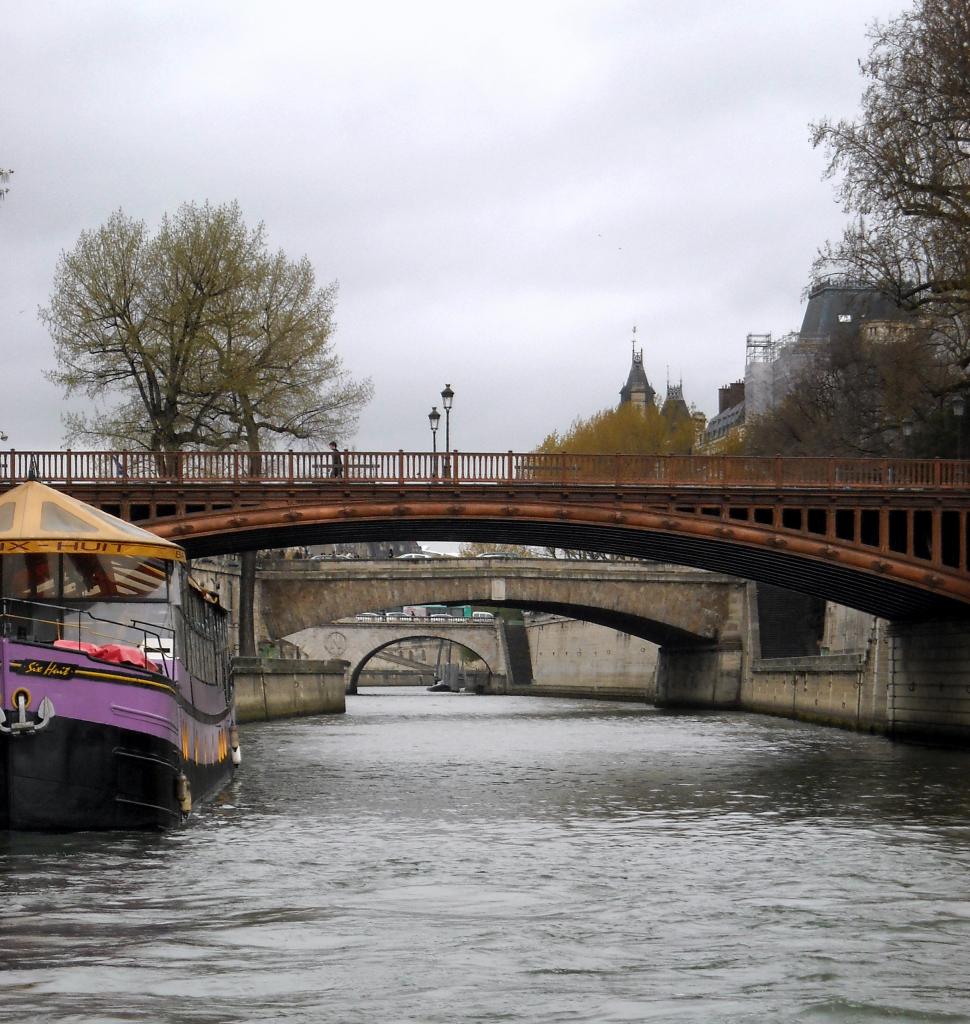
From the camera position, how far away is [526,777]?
36625mm

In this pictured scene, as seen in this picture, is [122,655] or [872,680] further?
[872,680]

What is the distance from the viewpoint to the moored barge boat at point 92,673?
21344 mm

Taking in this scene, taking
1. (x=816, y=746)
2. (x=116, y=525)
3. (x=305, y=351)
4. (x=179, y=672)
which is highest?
(x=305, y=351)

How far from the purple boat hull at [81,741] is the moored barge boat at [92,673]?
2 centimetres

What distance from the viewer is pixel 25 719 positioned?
834 inches

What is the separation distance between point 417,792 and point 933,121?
2104cm

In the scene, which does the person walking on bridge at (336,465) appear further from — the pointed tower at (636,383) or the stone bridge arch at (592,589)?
the pointed tower at (636,383)

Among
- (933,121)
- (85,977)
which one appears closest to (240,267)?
(933,121)

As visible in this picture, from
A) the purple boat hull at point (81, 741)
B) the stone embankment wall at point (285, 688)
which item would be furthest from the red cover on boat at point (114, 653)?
the stone embankment wall at point (285, 688)

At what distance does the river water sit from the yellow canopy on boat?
3.94 metres

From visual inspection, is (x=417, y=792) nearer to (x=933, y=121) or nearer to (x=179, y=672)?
(x=179, y=672)

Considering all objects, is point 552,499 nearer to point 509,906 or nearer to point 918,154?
point 918,154

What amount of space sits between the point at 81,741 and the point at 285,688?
148ft

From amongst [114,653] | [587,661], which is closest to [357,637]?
[587,661]
